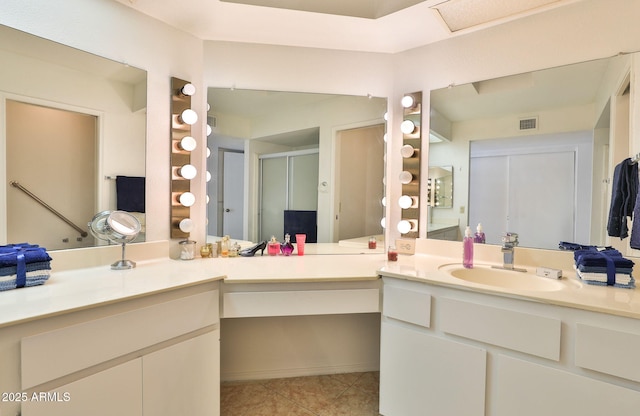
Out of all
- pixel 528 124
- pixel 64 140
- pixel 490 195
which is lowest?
pixel 490 195

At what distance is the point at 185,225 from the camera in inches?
72.9

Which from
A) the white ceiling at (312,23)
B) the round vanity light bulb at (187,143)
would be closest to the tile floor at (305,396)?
the round vanity light bulb at (187,143)

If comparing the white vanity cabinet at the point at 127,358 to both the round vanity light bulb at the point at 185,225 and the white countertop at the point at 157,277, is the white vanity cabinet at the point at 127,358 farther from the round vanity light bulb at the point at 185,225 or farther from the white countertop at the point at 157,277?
the round vanity light bulb at the point at 185,225

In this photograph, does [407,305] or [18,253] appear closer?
[18,253]

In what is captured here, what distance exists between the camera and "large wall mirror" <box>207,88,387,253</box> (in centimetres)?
208

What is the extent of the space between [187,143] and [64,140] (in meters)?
0.57

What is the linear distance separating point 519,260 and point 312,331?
4.46 feet

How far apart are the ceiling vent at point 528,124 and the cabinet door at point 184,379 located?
78.4 inches

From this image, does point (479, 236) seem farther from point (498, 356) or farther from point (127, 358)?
point (127, 358)

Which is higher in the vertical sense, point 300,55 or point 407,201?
point 300,55

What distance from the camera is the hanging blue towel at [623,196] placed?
4.68ft

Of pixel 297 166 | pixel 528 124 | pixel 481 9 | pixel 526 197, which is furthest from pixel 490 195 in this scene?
pixel 297 166

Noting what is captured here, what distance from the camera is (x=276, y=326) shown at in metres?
2.10

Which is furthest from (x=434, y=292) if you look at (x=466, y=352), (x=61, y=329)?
(x=61, y=329)
